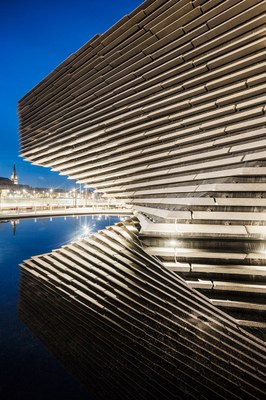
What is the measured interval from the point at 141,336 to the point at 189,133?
9.27 metres

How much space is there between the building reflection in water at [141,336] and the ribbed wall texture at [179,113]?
3.43 metres

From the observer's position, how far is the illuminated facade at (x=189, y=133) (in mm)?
6270

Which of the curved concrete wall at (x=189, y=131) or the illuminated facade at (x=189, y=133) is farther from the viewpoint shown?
the curved concrete wall at (x=189, y=131)

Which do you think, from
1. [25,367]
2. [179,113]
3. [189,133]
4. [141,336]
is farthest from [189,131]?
[25,367]

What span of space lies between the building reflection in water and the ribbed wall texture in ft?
11.3

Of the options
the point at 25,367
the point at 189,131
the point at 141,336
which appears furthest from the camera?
Answer: the point at 189,131

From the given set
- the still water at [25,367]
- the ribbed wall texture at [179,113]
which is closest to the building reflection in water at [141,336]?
the still water at [25,367]

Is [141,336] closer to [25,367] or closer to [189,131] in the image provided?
[25,367]

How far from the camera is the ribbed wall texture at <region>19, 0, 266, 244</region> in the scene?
309 inches

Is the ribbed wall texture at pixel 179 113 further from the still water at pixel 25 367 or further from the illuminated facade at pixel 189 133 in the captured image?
the still water at pixel 25 367

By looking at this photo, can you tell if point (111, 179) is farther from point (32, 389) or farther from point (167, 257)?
point (32, 389)

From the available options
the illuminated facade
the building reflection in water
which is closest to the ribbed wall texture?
the illuminated facade

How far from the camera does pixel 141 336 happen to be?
10.5ft


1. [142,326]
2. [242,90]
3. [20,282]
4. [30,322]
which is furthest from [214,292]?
[242,90]
